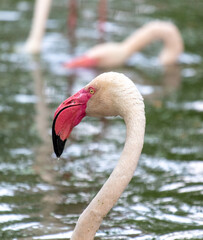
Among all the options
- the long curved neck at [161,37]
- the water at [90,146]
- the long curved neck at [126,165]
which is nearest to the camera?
the long curved neck at [126,165]

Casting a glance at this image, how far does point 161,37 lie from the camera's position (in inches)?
347

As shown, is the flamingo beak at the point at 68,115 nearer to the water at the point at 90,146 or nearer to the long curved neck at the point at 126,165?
the long curved neck at the point at 126,165

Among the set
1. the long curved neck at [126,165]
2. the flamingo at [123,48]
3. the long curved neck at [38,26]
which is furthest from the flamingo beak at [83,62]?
the long curved neck at [126,165]

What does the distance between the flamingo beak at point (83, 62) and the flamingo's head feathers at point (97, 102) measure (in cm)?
480

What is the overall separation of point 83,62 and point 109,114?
16.2ft

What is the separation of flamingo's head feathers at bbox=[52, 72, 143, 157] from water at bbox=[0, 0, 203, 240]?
800 millimetres

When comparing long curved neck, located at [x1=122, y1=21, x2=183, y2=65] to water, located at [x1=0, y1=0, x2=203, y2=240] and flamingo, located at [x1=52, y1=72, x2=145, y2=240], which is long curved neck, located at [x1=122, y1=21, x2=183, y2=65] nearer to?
water, located at [x1=0, y1=0, x2=203, y2=240]

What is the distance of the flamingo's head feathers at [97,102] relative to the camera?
3439 millimetres

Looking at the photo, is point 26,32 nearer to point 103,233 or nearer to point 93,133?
point 93,133

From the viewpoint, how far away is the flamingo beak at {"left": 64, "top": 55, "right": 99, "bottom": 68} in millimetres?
8477

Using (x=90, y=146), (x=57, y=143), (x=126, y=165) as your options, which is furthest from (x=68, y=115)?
(x=90, y=146)

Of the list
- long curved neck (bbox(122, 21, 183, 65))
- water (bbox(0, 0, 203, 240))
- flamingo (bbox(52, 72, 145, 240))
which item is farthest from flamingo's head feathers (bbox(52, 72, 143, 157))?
long curved neck (bbox(122, 21, 183, 65))

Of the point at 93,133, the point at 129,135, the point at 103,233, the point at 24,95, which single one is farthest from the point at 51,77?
the point at 129,135

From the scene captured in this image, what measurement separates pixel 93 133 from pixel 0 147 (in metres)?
0.96
